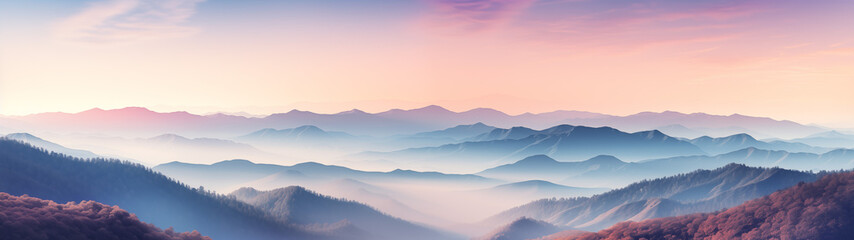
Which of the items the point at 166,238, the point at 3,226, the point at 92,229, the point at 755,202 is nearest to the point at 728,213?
the point at 755,202

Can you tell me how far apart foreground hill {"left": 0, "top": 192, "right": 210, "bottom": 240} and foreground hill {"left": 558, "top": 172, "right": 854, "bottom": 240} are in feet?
339

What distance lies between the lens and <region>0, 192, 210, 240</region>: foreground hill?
105750 mm

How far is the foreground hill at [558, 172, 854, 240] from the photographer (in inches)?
5113

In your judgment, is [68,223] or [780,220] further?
[780,220]

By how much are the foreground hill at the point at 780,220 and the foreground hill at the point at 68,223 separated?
339 ft

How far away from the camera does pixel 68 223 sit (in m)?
116

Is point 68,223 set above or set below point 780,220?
below

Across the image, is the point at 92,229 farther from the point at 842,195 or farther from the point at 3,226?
the point at 842,195

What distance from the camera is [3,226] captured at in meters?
103

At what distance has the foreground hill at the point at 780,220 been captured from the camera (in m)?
130

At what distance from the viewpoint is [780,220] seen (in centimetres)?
13638

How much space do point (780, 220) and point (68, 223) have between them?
14032cm

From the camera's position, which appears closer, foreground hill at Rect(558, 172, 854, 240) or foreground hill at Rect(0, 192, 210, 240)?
foreground hill at Rect(0, 192, 210, 240)

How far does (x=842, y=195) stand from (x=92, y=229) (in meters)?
152
